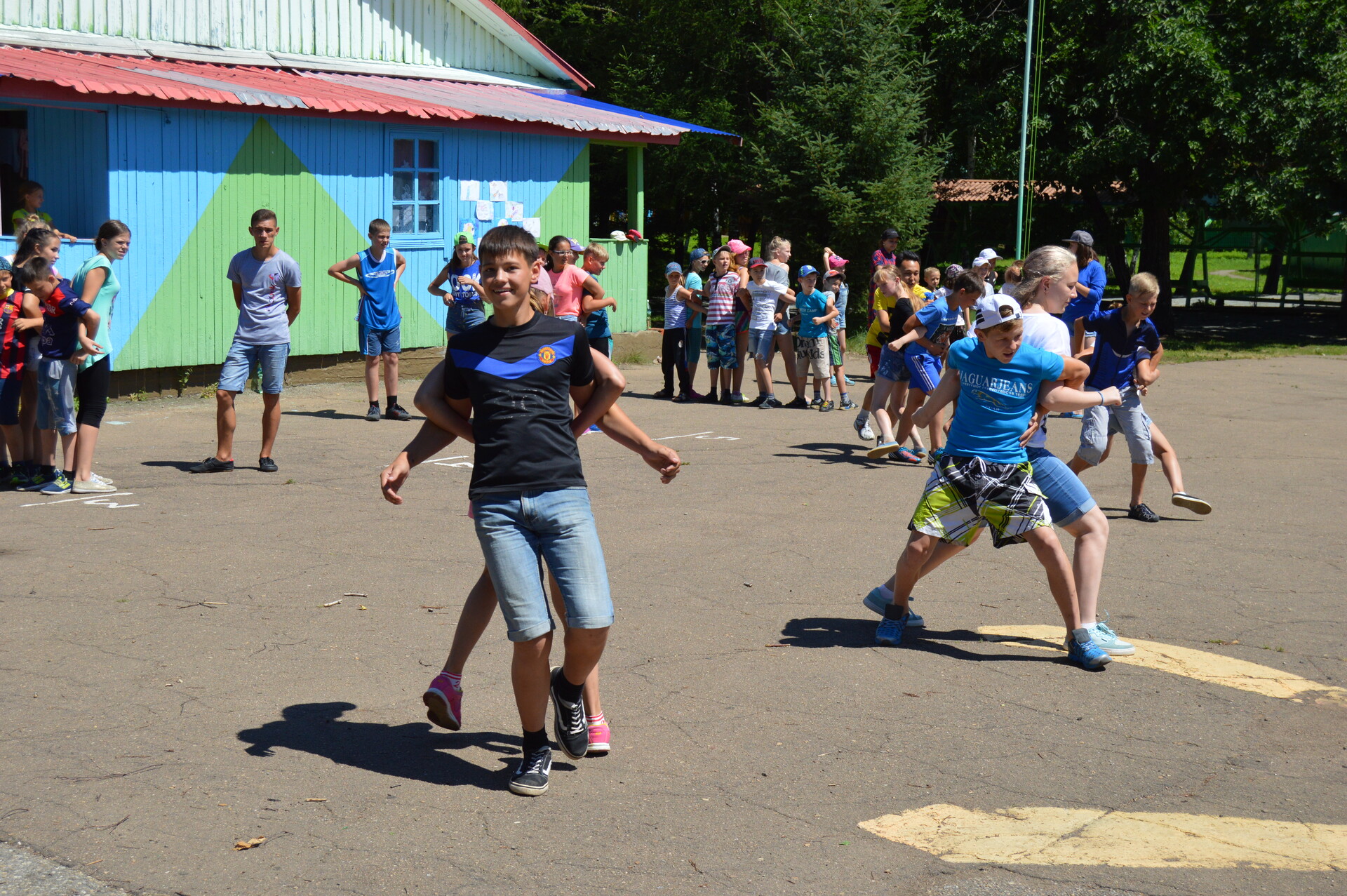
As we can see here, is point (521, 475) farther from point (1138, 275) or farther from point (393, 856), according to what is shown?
point (1138, 275)

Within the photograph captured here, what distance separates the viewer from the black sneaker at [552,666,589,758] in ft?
14.9

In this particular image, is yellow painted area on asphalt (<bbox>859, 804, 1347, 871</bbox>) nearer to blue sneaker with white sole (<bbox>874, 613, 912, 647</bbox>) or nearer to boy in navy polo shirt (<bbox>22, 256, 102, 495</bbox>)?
blue sneaker with white sole (<bbox>874, 613, 912, 647</bbox>)

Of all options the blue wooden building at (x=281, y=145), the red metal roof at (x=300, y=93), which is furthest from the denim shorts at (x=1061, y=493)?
the red metal roof at (x=300, y=93)

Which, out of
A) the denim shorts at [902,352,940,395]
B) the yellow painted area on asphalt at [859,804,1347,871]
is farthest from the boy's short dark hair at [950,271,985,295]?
the yellow painted area on asphalt at [859,804,1347,871]

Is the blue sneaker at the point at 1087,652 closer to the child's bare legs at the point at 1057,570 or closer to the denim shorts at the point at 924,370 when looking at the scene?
the child's bare legs at the point at 1057,570

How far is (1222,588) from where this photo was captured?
7.27 m

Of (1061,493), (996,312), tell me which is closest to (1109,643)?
(1061,493)

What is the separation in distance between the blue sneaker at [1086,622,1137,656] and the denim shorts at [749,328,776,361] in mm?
8740

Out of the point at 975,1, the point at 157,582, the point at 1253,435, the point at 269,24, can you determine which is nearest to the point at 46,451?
the point at 157,582

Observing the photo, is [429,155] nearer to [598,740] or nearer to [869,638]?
[869,638]

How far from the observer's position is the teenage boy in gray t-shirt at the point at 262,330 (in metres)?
9.93

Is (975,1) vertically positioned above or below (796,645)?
above

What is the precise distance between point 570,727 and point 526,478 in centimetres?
87

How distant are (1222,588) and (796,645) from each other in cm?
264
